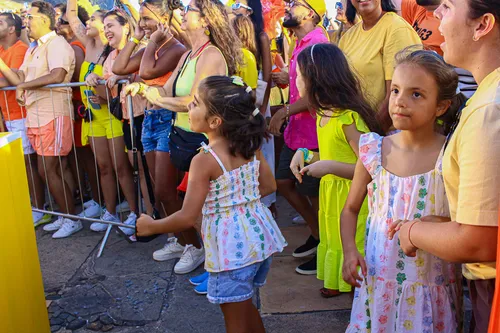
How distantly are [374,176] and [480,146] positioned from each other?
0.86 metres

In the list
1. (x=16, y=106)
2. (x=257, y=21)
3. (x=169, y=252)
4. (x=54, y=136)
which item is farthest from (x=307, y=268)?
(x=16, y=106)

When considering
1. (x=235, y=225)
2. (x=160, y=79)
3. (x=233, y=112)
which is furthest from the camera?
(x=160, y=79)

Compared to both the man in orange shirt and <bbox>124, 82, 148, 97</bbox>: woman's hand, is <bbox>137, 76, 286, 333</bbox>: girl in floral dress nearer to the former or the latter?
<bbox>124, 82, 148, 97</bbox>: woman's hand

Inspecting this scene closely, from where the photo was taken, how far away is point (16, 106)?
530 centimetres

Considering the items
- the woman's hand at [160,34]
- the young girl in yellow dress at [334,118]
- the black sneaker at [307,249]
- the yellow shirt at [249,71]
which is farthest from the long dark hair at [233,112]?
the black sneaker at [307,249]

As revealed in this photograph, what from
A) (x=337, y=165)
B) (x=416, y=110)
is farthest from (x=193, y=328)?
(x=416, y=110)

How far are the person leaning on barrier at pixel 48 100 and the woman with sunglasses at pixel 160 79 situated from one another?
1.36 m

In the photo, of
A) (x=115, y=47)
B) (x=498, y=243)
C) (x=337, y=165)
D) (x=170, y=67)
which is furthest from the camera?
(x=115, y=47)

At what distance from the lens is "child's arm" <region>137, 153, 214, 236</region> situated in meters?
2.33

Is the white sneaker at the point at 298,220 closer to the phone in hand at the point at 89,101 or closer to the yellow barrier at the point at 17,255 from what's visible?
the phone in hand at the point at 89,101

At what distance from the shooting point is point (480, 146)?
1176mm

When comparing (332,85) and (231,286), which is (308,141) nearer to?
(332,85)

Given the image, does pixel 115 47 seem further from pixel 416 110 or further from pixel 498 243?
pixel 498 243

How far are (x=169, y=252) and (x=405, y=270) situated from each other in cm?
261
